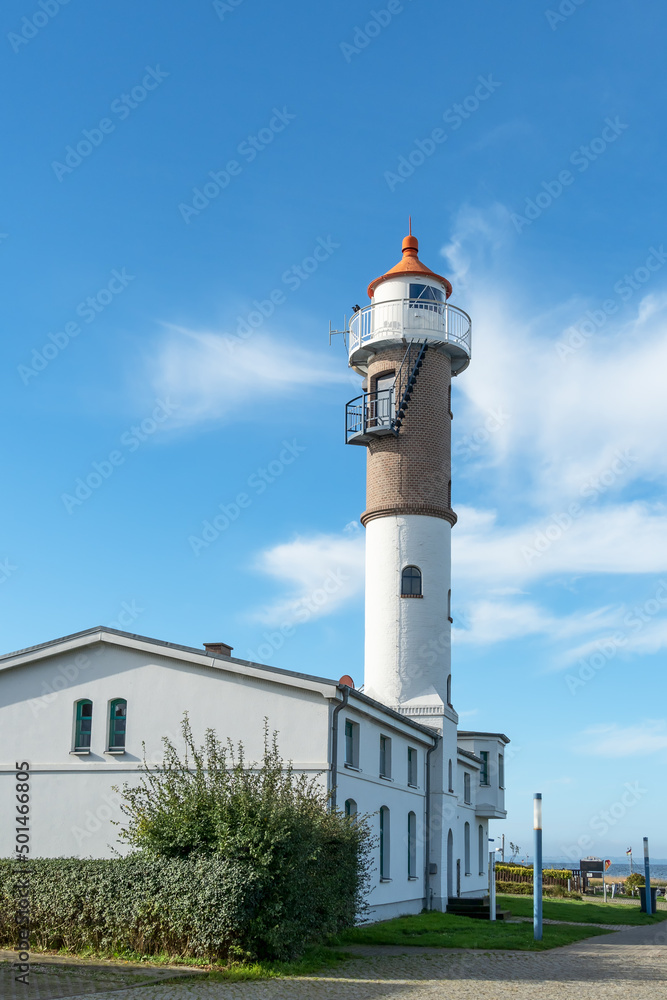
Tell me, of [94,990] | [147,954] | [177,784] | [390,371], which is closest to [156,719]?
[177,784]

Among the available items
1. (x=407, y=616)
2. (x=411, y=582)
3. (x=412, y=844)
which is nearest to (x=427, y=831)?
(x=412, y=844)

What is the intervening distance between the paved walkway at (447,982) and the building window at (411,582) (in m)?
12.4

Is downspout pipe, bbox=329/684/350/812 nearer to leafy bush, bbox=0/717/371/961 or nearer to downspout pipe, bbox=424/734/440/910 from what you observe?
leafy bush, bbox=0/717/371/961

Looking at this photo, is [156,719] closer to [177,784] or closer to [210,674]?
[210,674]

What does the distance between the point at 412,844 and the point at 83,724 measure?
10.1 metres

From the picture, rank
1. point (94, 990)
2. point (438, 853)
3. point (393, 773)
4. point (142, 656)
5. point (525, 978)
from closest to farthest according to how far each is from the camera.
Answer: point (94, 990), point (525, 978), point (142, 656), point (393, 773), point (438, 853)

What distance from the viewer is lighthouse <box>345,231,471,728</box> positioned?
2959 cm

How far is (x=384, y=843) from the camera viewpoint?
24.5 m

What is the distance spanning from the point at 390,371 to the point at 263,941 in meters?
20.3

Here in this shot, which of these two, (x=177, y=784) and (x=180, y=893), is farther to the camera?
(x=177, y=784)

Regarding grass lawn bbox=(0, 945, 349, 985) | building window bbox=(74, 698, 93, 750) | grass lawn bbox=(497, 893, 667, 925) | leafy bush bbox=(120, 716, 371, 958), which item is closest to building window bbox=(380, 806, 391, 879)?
leafy bush bbox=(120, 716, 371, 958)

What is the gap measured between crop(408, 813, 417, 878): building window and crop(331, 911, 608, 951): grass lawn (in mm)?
1320

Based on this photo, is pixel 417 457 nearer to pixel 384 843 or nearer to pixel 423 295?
pixel 423 295

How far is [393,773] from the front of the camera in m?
25.2
